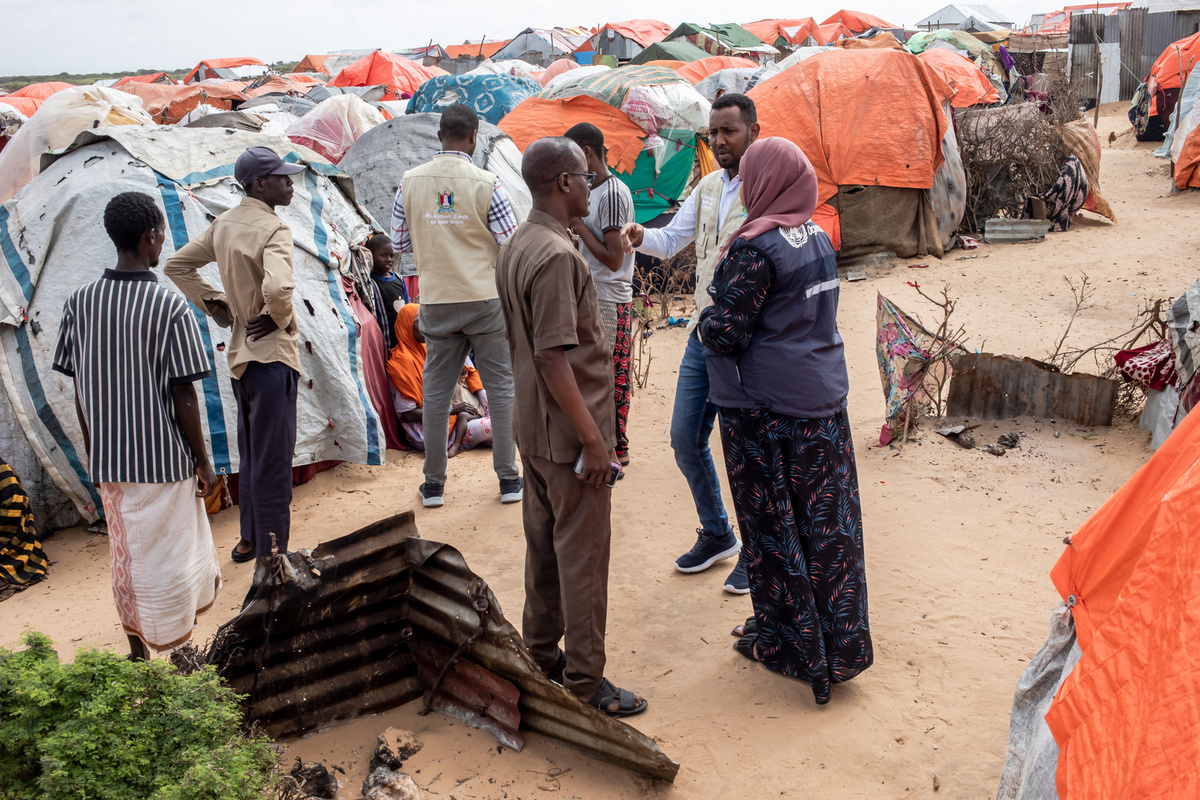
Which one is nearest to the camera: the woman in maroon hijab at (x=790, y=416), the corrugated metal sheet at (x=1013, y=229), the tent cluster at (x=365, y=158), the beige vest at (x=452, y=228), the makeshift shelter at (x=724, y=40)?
the woman in maroon hijab at (x=790, y=416)

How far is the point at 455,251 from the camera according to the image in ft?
13.8

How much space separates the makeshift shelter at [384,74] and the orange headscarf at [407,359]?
18396 mm

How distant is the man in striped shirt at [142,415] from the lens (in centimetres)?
273

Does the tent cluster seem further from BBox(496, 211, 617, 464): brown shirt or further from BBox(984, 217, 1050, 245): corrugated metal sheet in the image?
BBox(496, 211, 617, 464): brown shirt

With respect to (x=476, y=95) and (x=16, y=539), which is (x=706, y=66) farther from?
(x=16, y=539)

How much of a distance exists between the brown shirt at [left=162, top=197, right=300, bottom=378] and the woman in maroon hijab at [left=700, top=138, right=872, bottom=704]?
5.97ft

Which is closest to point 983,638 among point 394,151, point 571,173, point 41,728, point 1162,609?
point 1162,609

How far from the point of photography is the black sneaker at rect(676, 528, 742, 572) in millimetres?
3783

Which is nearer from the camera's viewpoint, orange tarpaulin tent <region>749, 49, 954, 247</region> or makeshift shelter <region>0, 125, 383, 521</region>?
makeshift shelter <region>0, 125, 383, 521</region>

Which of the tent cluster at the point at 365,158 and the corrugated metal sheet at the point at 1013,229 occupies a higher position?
the tent cluster at the point at 365,158

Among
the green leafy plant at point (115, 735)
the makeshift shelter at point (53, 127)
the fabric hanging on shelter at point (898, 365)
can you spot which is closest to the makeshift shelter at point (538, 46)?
the makeshift shelter at point (53, 127)

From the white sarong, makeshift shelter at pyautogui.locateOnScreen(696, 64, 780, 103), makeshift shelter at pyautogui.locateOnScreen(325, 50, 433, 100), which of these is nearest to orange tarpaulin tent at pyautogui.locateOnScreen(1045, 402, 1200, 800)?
the white sarong

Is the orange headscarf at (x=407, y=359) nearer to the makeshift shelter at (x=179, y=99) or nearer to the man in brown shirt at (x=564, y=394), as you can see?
the man in brown shirt at (x=564, y=394)

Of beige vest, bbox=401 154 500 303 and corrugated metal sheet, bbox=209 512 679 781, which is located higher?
beige vest, bbox=401 154 500 303
